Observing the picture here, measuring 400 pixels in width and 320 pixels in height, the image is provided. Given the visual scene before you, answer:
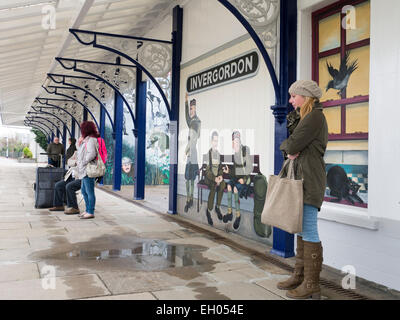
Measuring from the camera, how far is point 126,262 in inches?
149

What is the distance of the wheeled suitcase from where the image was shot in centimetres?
699

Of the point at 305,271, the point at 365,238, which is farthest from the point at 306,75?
the point at 305,271

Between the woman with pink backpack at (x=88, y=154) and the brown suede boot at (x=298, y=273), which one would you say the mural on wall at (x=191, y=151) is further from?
the brown suede boot at (x=298, y=273)

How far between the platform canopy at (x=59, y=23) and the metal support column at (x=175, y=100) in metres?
0.39

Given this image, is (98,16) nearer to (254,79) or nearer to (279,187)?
(254,79)

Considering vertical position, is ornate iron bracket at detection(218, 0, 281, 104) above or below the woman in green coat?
above

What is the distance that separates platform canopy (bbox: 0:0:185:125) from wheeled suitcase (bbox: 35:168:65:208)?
238 centimetres

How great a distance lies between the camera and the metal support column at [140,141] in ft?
30.5

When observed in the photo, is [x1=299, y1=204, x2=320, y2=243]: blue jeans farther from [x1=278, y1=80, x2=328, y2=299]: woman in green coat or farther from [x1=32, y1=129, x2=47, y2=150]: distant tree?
[x1=32, y1=129, x2=47, y2=150]: distant tree

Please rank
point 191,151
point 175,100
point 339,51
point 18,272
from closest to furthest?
point 18,272 < point 339,51 < point 191,151 < point 175,100

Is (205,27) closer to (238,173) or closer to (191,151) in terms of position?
(191,151)

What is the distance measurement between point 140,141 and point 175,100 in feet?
8.41
